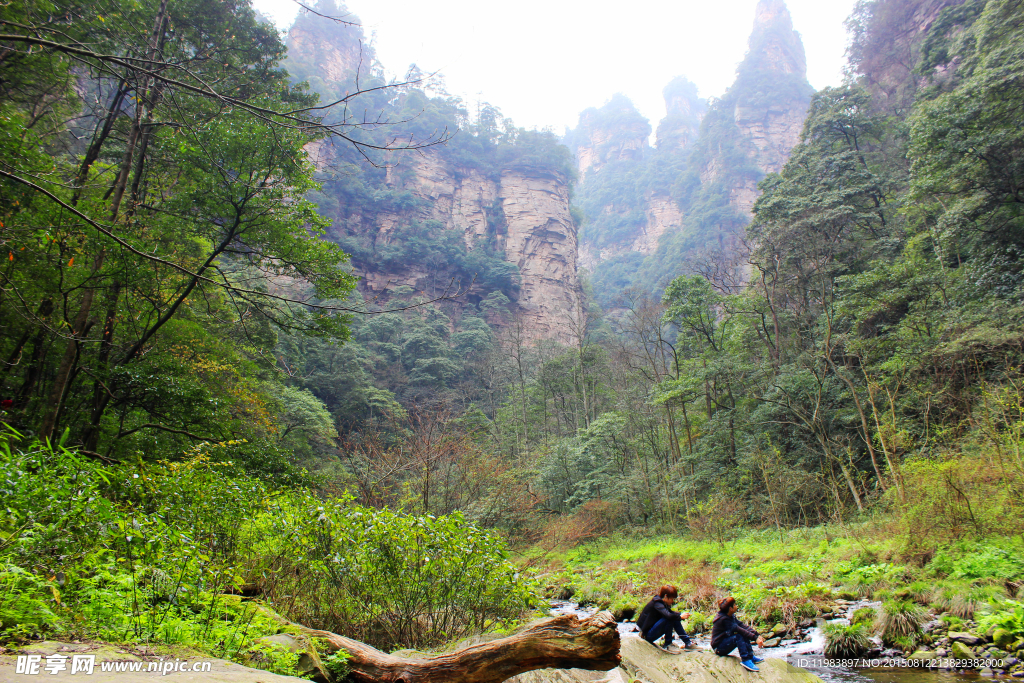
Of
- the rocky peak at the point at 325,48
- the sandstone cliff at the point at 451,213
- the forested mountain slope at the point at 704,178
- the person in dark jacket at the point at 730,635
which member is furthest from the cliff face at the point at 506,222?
the person in dark jacket at the point at 730,635

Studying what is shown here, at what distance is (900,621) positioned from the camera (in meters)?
5.80

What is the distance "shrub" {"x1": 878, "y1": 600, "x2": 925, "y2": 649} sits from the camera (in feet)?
18.7

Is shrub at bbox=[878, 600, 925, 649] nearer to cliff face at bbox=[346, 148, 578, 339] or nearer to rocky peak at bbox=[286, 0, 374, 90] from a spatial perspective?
cliff face at bbox=[346, 148, 578, 339]

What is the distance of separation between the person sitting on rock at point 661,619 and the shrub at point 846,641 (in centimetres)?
178

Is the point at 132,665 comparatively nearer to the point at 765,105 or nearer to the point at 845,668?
the point at 845,668

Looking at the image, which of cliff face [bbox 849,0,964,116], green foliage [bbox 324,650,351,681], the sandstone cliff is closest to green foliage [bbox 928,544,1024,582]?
green foliage [bbox 324,650,351,681]

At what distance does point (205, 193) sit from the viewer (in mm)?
7469

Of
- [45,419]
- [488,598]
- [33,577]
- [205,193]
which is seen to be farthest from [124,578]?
[205,193]

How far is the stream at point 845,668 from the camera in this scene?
4.84 meters

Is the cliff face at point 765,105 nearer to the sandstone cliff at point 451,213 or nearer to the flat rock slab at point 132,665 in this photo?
the sandstone cliff at point 451,213

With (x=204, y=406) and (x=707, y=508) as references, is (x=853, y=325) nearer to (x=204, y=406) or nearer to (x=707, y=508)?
(x=707, y=508)

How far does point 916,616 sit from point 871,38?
3245 cm

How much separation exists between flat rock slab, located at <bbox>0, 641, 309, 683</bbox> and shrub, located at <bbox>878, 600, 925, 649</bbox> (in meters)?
6.88

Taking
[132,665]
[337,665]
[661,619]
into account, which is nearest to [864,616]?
[661,619]
